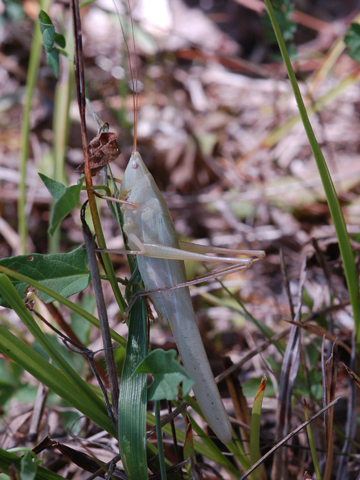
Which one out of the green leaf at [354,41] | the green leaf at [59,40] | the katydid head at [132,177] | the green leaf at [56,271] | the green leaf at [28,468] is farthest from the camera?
the green leaf at [354,41]

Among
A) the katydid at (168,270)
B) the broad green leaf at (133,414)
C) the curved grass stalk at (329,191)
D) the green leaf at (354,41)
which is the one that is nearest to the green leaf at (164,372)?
the broad green leaf at (133,414)

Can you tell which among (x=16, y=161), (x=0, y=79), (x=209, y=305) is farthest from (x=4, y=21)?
(x=209, y=305)

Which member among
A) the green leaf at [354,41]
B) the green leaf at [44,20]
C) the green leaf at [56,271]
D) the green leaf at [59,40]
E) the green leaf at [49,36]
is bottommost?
the green leaf at [56,271]

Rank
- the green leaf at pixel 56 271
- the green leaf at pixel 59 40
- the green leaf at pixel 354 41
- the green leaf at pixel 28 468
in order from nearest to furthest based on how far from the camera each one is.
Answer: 1. the green leaf at pixel 28 468
2. the green leaf at pixel 56 271
3. the green leaf at pixel 59 40
4. the green leaf at pixel 354 41

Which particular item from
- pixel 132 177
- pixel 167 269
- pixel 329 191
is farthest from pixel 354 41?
pixel 167 269

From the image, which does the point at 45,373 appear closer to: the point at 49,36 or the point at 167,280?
the point at 167,280

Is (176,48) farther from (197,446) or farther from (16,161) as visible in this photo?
(197,446)

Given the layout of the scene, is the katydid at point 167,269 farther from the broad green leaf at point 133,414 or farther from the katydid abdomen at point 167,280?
the broad green leaf at point 133,414
